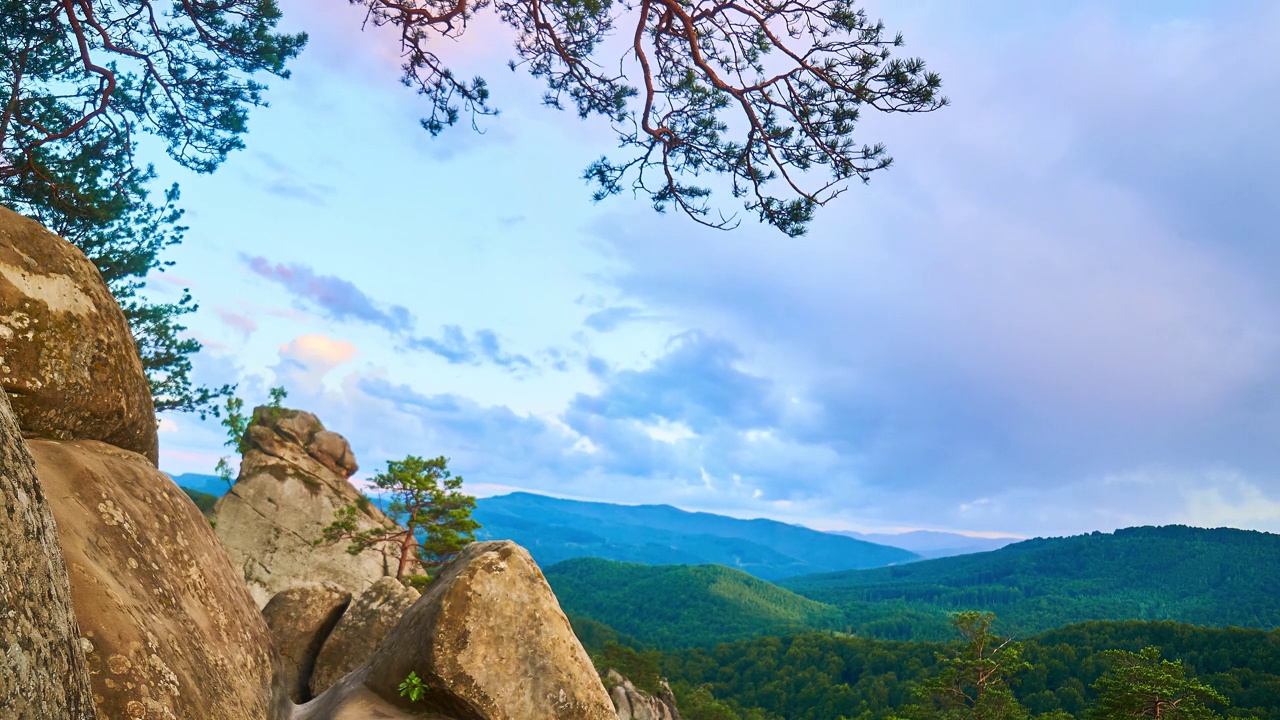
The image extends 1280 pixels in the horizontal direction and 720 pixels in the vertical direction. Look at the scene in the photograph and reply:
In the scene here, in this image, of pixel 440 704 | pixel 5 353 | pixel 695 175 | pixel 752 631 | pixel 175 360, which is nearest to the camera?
pixel 5 353

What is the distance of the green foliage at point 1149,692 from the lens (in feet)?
97.9

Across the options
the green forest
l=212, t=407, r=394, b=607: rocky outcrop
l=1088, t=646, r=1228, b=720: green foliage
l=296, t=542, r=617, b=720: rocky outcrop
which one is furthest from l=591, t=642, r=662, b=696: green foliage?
l=296, t=542, r=617, b=720: rocky outcrop

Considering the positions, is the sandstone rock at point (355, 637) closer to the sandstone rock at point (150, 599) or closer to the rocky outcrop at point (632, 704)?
the sandstone rock at point (150, 599)

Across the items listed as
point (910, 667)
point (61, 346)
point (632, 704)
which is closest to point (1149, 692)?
point (632, 704)

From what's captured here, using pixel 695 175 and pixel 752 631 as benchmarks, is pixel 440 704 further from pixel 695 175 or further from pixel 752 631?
pixel 752 631

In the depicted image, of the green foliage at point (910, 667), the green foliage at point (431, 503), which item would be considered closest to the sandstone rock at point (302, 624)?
the green foliage at point (431, 503)

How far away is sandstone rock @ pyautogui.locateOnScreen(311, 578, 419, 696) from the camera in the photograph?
12977 millimetres

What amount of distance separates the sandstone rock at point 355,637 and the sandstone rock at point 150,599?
460cm

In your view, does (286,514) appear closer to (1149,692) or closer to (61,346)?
(61,346)

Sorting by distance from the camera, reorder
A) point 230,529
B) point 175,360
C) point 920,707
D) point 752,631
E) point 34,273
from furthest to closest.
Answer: point 752,631 → point 920,707 → point 230,529 → point 175,360 → point 34,273

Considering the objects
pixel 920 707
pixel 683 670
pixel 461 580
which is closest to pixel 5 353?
pixel 461 580

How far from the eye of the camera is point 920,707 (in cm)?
5506

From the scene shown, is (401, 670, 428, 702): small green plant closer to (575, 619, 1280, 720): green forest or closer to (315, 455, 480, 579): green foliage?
(315, 455, 480, 579): green foliage

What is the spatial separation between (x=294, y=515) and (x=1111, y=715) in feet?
137
